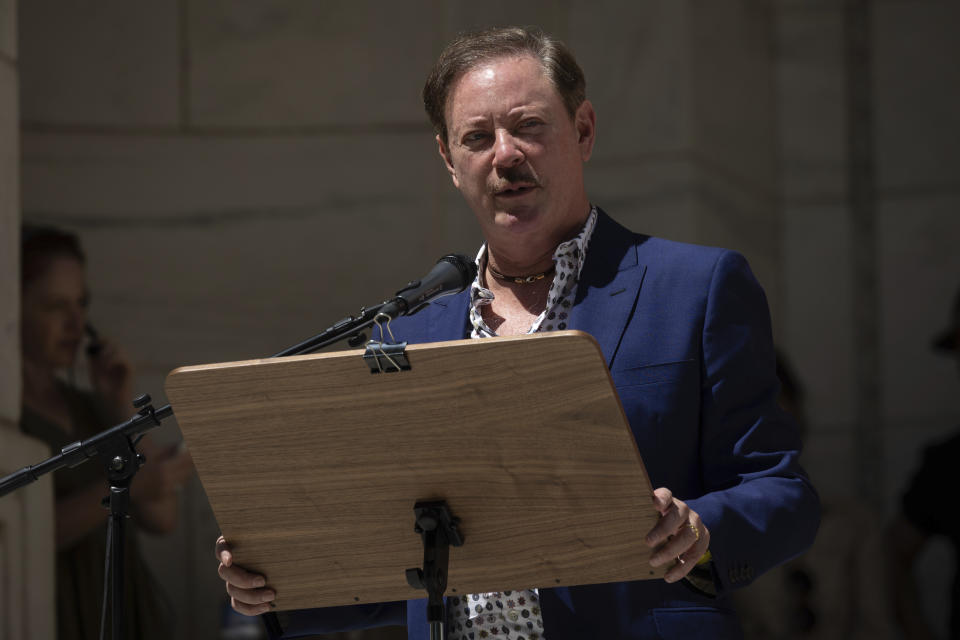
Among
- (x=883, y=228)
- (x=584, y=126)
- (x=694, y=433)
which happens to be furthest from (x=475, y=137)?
(x=883, y=228)

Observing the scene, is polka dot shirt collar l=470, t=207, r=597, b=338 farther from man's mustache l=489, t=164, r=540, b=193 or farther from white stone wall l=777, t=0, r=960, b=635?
white stone wall l=777, t=0, r=960, b=635

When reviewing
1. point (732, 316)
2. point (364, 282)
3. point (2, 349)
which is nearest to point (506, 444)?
point (732, 316)

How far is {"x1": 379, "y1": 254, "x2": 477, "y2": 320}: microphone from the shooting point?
2.21 metres

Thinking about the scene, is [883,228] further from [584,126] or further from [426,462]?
[426,462]

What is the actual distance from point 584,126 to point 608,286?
1.36 ft

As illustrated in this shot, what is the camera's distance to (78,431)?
16.0 ft

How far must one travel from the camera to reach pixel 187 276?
Answer: 571 cm

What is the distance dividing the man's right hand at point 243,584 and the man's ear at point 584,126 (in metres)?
1.09

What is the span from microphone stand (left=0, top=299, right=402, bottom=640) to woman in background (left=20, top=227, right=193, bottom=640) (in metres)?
2.49

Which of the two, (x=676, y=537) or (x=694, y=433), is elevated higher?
(x=694, y=433)

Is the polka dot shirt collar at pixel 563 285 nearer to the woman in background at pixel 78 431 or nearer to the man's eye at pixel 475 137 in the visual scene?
the man's eye at pixel 475 137

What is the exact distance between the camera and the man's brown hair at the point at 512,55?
8.56 feet

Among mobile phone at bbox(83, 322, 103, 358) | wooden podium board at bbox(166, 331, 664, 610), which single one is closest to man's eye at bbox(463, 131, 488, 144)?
wooden podium board at bbox(166, 331, 664, 610)

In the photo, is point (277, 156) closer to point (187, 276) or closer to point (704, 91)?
point (187, 276)
